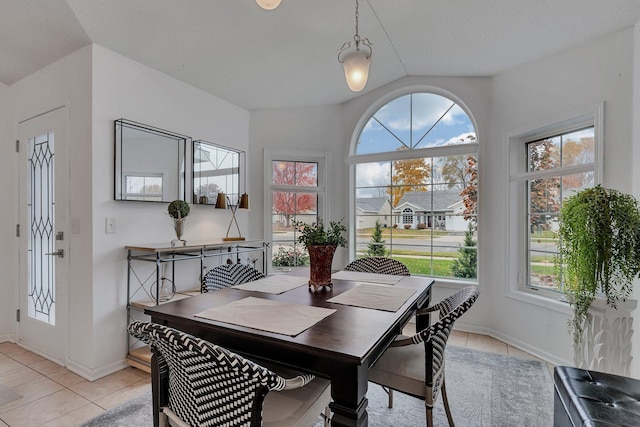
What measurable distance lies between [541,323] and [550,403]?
0.92 meters

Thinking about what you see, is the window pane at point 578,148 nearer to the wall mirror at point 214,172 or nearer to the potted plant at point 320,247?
the potted plant at point 320,247

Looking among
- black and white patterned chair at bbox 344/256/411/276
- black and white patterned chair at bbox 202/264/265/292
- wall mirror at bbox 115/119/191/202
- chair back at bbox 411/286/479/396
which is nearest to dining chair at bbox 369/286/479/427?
chair back at bbox 411/286/479/396

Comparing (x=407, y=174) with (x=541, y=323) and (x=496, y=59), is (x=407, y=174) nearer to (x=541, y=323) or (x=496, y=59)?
(x=496, y=59)

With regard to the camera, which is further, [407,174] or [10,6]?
[407,174]

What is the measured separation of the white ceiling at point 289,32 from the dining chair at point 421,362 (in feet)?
6.94

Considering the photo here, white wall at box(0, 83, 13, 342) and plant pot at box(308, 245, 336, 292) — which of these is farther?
white wall at box(0, 83, 13, 342)

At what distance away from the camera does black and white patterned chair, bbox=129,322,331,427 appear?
98 centimetres

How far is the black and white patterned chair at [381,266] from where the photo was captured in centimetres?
260

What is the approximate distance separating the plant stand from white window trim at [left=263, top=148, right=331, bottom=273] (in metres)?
2.73

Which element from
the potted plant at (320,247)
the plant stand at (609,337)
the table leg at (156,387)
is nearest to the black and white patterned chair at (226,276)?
the potted plant at (320,247)

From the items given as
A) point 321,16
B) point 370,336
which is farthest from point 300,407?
point 321,16

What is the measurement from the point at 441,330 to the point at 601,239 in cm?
134

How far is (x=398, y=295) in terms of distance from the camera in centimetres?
182

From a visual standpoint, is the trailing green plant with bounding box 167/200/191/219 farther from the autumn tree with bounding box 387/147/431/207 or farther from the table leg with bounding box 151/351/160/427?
the autumn tree with bounding box 387/147/431/207
